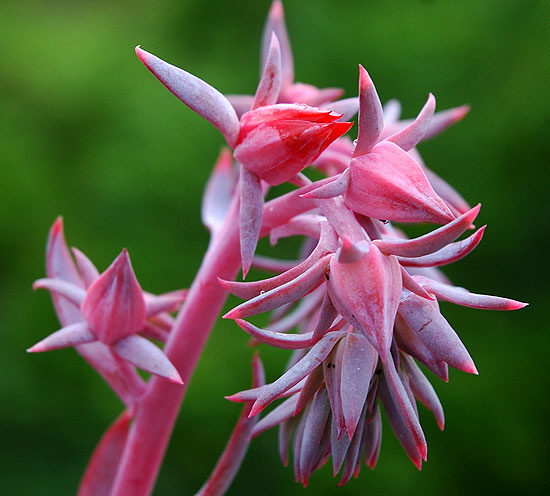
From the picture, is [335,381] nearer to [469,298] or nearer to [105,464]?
[469,298]

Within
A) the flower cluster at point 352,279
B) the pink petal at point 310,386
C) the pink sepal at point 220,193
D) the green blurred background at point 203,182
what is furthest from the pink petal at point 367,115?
the green blurred background at point 203,182

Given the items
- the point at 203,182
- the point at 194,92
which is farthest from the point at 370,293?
the point at 203,182

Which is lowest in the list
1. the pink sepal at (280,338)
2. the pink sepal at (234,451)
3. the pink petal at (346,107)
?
the pink sepal at (234,451)

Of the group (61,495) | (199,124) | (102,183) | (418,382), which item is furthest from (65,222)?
(418,382)

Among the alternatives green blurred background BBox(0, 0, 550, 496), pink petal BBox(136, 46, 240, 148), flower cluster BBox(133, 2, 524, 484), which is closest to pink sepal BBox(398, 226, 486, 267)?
flower cluster BBox(133, 2, 524, 484)

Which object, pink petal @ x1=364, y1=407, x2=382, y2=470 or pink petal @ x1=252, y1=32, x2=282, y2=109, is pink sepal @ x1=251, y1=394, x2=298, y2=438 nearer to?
pink petal @ x1=364, y1=407, x2=382, y2=470

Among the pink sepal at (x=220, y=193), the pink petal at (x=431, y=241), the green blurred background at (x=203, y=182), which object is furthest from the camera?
the green blurred background at (x=203, y=182)

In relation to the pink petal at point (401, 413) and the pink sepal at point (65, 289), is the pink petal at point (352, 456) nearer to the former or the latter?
the pink petal at point (401, 413)
